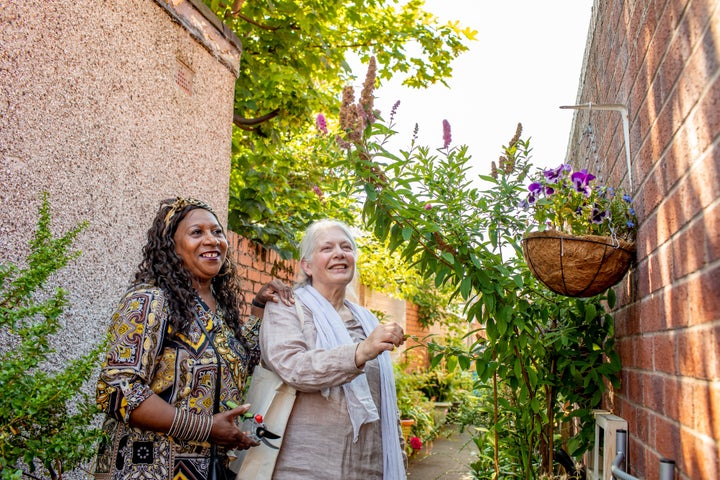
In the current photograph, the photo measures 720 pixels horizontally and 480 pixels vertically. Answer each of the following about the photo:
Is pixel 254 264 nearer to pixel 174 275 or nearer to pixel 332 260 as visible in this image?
pixel 332 260

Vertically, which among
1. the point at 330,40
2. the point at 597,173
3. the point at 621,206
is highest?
the point at 330,40

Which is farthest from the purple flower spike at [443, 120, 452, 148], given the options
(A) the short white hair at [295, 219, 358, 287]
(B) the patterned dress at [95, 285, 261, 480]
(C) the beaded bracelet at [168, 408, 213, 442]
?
(C) the beaded bracelet at [168, 408, 213, 442]

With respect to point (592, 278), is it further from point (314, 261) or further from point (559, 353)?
point (314, 261)

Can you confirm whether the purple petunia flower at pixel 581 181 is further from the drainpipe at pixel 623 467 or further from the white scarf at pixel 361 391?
the white scarf at pixel 361 391

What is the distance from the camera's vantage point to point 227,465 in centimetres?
211

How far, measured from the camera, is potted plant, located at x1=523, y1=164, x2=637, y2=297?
1897 mm

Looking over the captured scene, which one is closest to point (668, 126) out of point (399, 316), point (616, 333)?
point (616, 333)

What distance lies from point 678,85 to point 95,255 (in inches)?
79.1

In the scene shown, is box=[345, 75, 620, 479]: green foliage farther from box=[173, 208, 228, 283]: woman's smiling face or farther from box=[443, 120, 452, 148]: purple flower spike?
box=[173, 208, 228, 283]: woman's smiling face

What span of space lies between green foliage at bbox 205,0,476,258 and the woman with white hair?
2.48 metres

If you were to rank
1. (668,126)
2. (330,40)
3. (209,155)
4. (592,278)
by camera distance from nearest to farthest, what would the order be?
(668,126)
(592,278)
(209,155)
(330,40)

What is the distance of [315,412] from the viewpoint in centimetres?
220

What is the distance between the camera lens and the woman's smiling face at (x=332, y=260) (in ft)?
8.05

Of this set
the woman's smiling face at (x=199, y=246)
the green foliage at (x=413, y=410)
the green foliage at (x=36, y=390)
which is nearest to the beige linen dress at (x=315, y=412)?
the woman's smiling face at (x=199, y=246)
